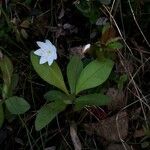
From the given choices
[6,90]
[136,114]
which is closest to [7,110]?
[6,90]

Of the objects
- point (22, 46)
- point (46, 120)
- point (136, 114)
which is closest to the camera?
point (46, 120)

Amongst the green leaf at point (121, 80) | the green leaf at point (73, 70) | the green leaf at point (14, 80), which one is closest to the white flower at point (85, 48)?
the green leaf at point (73, 70)

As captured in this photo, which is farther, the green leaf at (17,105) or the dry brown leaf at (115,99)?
the dry brown leaf at (115,99)

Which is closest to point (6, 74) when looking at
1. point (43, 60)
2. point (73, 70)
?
point (43, 60)

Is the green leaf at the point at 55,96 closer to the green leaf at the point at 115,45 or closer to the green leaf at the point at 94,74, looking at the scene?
the green leaf at the point at 94,74

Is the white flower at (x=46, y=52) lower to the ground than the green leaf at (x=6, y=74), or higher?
higher

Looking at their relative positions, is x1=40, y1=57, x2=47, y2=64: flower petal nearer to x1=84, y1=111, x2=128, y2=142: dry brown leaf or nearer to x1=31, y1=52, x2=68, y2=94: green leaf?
x1=31, y1=52, x2=68, y2=94: green leaf

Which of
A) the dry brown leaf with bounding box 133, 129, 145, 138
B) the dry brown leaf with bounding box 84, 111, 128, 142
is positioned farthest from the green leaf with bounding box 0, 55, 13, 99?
the dry brown leaf with bounding box 133, 129, 145, 138

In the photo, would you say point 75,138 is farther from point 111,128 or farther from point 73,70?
point 73,70

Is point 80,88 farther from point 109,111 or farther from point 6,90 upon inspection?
point 6,90
